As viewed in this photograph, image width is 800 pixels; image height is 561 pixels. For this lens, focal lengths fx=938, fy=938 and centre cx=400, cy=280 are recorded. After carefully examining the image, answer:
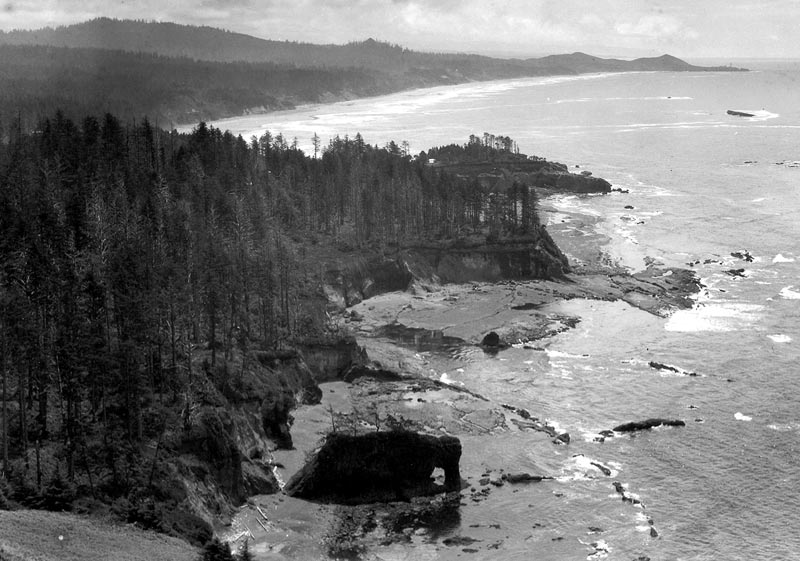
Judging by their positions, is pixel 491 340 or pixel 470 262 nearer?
pixel 491 340

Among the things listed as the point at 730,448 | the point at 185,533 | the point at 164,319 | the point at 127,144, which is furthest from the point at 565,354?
the point at 127,144

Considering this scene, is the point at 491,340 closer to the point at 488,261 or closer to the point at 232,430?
the point at 488,261

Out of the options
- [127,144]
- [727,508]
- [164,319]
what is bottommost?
[727,508]

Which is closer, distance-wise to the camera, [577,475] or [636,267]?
[577,475]

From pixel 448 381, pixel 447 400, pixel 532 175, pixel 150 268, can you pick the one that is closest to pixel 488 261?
pixel 448 381

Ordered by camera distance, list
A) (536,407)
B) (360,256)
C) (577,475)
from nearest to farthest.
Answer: (577,475) < (536,407) < (360,256)

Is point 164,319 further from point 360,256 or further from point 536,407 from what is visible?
point 360,256
